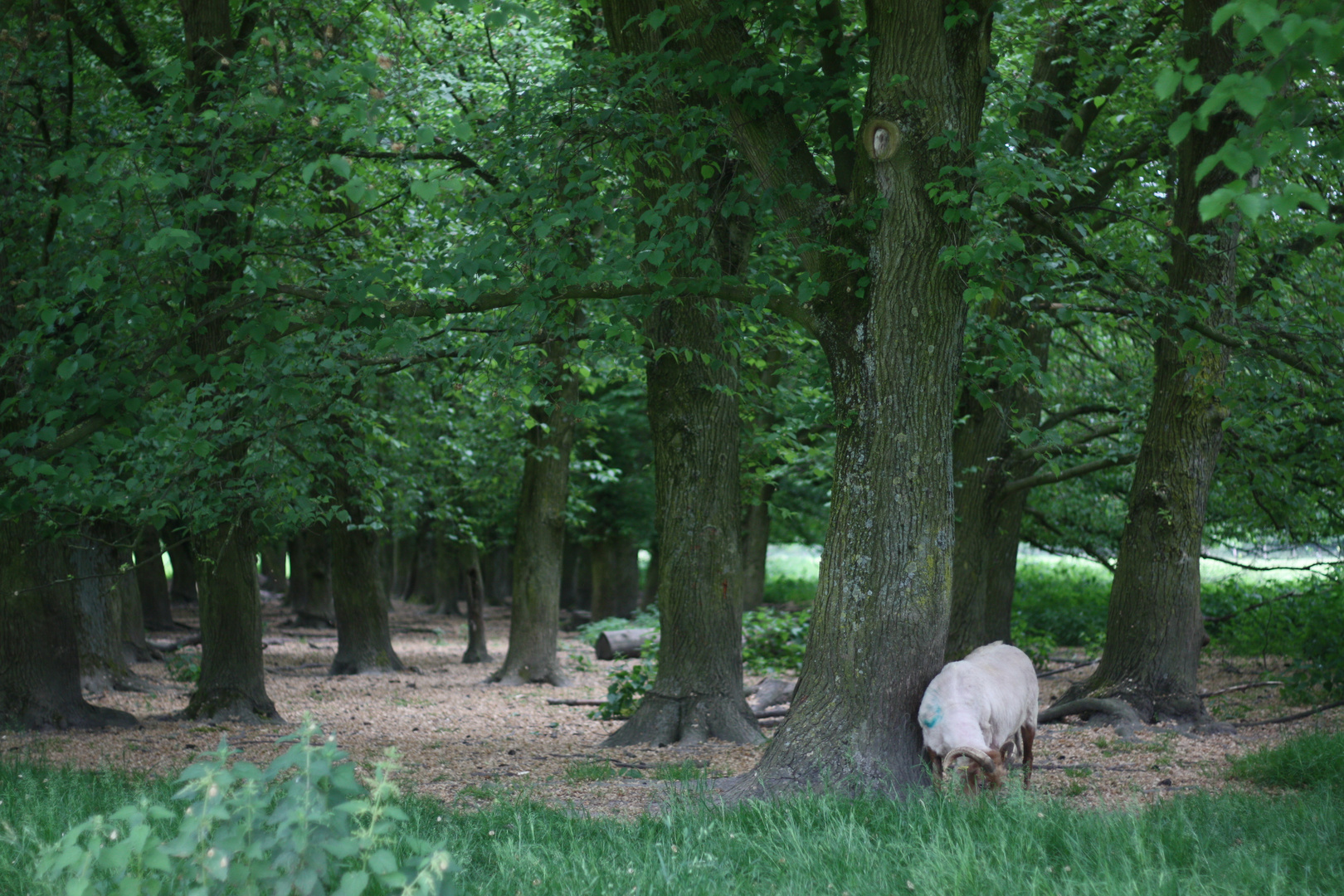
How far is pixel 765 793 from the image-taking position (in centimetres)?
622

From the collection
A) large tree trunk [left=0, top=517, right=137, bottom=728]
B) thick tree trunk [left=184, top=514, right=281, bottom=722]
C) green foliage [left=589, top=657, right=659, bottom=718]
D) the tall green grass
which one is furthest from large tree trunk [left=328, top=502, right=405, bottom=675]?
the tall green grass

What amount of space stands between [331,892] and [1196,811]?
A: 170 inches

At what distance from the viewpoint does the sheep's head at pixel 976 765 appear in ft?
19.8

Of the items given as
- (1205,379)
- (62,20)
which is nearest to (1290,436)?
(1205,379)

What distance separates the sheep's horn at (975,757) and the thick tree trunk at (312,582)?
18909 millimetres

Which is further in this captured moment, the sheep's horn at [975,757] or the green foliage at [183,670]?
the green foliage at [183,670]

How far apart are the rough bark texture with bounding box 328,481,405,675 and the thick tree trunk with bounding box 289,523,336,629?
19.1ft

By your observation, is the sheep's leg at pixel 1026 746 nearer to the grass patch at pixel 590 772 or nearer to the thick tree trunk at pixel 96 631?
the grass patch at pixel 590 772

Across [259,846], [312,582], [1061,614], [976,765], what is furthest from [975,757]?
[312,582]

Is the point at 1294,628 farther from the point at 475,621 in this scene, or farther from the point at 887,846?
the point at 475,621

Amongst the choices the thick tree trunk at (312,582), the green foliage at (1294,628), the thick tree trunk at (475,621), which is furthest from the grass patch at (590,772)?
the thick tree trunk at (312,582)

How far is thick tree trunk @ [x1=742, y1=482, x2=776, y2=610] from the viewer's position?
21250 millimetres

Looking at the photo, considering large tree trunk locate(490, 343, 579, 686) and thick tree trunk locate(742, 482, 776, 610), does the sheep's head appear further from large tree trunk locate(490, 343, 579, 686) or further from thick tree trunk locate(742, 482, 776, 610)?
thick tree trunk locate(742, 482, 776, 610)

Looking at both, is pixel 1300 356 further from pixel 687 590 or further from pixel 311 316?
pixel 311 316
